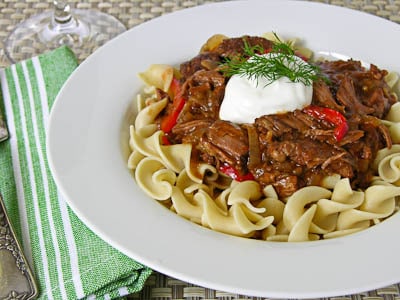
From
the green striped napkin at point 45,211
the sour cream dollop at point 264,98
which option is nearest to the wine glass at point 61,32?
the green striped napkin at point 45,211

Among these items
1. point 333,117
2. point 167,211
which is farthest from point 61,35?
point 333,117

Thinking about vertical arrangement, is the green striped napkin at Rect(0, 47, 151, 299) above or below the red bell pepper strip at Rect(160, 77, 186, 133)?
below

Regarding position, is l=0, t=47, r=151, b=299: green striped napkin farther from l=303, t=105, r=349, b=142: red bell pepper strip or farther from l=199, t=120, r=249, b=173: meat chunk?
l=303, t=105, r=349, b=142: red bell pepper strip

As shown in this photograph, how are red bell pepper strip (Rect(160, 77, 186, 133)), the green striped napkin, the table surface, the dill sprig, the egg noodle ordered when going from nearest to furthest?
the green striped napkin, the egg noodle, the dill sprig, red bell pepper strip (Rect(160, 77, 186, 133)), the table surface

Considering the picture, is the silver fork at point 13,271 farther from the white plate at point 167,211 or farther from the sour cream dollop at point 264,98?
the sour cream dollop at point 264,98

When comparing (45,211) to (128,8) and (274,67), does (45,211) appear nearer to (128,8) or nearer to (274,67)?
(274,67)

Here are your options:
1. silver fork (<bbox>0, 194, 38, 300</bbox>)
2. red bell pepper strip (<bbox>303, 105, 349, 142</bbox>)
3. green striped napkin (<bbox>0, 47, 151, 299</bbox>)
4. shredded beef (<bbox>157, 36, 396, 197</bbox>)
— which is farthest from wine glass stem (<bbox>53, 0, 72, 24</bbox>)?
red bell pepper strip (<bbox>303, 105, 349, 142</bbox>)
